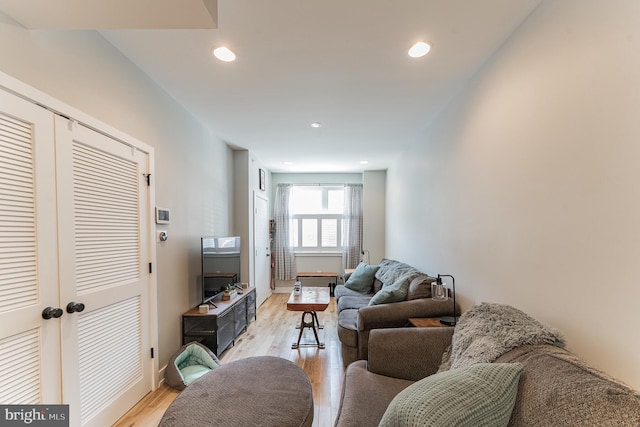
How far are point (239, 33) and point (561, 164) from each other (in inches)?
76.1

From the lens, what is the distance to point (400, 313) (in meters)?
2.56

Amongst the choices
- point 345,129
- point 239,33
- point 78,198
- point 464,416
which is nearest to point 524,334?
point 464,416

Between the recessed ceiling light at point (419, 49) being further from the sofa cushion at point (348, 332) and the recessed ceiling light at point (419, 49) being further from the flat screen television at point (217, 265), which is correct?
the flat screen television at point (217, 265)

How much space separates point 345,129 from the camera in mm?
3441

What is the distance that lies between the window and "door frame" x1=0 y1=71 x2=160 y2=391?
3984mm

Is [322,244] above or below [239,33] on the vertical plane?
below

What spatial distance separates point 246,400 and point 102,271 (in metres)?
1.31

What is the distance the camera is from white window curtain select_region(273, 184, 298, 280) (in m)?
6.13

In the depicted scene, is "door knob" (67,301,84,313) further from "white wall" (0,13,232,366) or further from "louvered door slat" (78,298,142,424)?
"white wall" (0,13,232,366)

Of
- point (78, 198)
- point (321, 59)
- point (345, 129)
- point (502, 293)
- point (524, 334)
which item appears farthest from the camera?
point (345, 129)

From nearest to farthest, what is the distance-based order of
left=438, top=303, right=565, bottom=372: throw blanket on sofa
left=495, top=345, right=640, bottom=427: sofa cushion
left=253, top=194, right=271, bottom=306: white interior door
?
1. left=495, top=345, right=640, bottom=427: sofa cushion
2. left=438, top=303, right=565, bottom=372: throw blanket on sofa
3. left=253, top=194, right=271, bottom=306: white interior door

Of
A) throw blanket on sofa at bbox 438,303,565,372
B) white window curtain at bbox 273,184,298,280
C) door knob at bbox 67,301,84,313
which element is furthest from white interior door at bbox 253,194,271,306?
throw blanket on sofa at bbox 438,303,565,372

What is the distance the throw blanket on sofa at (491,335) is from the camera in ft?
4.08

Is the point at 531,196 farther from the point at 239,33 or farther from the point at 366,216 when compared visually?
the point at 366,216
